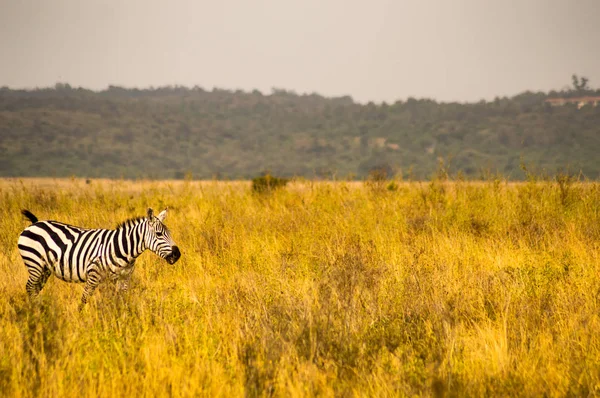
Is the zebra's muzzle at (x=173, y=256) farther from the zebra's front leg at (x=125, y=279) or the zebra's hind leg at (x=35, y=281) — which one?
the zebra's hind leg at (x=35, y=281)

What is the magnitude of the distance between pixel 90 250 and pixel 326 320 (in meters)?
2.84

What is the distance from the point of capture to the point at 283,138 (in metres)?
98.0

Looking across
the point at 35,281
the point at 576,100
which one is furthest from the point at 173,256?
the point at 576,100

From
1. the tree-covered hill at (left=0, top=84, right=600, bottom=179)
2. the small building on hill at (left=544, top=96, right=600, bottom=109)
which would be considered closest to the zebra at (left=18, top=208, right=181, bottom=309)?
the tree-covered hill at (left=0, top=84, right=600, bottom=179)

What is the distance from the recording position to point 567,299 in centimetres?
648

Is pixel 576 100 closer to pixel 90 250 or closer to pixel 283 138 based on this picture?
pixel 283 138

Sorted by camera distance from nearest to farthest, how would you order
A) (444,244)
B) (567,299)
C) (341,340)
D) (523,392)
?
(523,392)
(341,340)
(567,299)
(444,244)

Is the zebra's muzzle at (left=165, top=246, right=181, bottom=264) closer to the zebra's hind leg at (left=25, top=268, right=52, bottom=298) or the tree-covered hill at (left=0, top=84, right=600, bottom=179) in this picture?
the zebra's hind leg at (left=25, top=268, right=52, bottom=298)

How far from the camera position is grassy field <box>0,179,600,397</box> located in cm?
468

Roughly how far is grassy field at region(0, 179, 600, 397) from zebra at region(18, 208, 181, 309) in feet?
0.93

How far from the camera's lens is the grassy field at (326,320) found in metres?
4.68

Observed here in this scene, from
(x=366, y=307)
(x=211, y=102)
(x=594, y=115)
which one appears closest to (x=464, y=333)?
(x=366, y=307)

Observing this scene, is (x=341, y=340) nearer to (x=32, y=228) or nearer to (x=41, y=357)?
(x=41, y=357)

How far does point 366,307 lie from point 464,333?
895 mm
